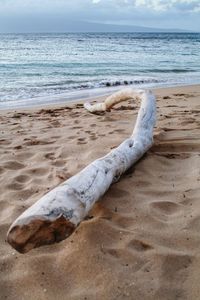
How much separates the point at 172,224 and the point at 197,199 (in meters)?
0.48

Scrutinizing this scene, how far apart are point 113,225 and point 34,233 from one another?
2.54 feet

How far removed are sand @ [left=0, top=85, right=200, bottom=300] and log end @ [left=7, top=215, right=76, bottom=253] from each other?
10.2 inches

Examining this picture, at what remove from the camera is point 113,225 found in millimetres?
2535

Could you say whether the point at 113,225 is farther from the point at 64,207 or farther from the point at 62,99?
the point at 62,99

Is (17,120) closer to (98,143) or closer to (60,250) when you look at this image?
(98,143)

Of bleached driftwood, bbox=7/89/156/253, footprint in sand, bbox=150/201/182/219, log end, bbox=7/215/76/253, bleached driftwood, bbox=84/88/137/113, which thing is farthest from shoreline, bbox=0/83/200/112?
log end, bbox=7/215/76/253

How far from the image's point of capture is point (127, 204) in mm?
2871

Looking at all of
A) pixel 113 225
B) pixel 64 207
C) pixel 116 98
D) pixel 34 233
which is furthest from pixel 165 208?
pixel 116 98

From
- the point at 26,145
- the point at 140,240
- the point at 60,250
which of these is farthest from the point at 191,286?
the point at 26,145

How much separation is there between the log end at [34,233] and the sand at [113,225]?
0.26 meters

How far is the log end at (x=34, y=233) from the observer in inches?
74.4

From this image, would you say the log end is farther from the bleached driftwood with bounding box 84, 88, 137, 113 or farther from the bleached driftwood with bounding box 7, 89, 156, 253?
the bleached driftwood with bounding box 84, 88, 137, 113

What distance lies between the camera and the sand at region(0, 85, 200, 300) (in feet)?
6.48

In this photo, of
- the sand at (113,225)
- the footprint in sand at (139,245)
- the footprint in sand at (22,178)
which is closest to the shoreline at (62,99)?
the sand at (113,225)
